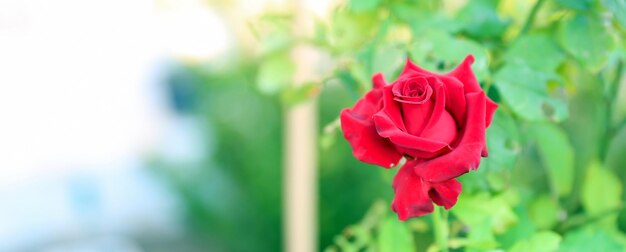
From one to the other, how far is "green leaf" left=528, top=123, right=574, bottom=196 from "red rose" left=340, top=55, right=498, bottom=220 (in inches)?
13.9

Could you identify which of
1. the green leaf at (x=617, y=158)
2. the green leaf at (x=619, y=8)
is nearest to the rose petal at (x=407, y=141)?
the green leaf at (x=619, y=8)

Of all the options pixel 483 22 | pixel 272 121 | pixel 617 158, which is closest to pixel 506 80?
pixel 483 22

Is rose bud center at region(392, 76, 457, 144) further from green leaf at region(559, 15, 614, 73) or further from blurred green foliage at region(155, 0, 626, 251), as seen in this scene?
green leaf at region(559, 15, 614, 73)

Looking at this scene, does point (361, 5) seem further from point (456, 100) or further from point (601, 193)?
point (601, 193)

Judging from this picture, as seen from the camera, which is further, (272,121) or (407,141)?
(272,121)

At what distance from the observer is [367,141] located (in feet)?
1.43

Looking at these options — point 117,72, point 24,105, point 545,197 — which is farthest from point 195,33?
point 545,197

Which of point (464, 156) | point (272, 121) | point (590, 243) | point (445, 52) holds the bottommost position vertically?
point (590, 243)

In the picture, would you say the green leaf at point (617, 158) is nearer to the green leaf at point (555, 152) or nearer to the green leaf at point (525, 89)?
the green leaf at point (555, 152)

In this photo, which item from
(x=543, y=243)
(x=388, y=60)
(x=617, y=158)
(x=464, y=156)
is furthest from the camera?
(x=617, y=158)

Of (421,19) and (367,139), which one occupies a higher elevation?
(421,19)

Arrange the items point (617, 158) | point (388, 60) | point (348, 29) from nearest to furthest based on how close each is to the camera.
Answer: point (388, 60) → point (348, 29) → point (617, 158)

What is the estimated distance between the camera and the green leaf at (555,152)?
2.52ft

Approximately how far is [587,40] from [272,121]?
59.5 inches
